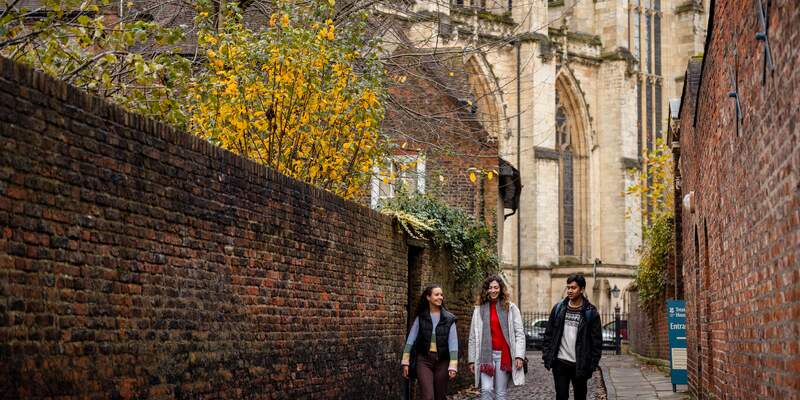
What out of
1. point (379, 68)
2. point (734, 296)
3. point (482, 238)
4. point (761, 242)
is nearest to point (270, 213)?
point (734, 296)

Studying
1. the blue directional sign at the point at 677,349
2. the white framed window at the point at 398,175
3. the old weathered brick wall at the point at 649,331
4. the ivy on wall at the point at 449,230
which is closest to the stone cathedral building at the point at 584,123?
the old weathered brick wall at the point at 649,331

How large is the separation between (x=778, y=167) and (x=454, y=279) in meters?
12.6

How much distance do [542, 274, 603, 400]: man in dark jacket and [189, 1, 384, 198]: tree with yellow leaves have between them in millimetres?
3903

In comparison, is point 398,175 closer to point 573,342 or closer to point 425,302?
point 425,302

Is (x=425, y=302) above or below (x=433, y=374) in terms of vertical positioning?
above

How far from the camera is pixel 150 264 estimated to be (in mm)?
7500

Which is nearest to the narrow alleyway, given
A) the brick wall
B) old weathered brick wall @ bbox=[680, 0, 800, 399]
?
old weathered brick wall @ bbox=[680, 0, 800, 399]

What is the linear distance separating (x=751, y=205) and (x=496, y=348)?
3.78m

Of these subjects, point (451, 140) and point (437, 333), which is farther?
point (451, 140)

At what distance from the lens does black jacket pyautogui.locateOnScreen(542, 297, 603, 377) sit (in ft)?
33.9

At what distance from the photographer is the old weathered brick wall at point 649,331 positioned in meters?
25.0

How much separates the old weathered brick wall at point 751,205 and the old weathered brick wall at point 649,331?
12693 mm

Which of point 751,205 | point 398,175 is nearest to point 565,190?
point 398,175

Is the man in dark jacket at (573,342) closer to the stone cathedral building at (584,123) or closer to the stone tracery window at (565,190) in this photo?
the stone cathedral building at (584,123)
